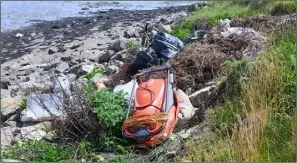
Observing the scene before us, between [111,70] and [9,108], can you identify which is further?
[111,70]

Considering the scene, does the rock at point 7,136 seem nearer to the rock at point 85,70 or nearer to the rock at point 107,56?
the rock at point 85,70

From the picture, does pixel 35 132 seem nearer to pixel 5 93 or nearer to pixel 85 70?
pixel 85 70

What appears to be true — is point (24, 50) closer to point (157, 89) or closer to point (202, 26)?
point (202, 26)

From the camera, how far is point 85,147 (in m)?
5.64

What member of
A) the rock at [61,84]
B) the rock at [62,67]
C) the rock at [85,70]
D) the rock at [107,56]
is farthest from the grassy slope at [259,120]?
the rock at [62,67]

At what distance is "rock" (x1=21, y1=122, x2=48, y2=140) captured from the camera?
6303 millimetres

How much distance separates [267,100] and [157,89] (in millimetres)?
1573

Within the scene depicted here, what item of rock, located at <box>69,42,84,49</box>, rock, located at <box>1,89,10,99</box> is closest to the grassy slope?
rock, located at <box>1,89,10,99</box>

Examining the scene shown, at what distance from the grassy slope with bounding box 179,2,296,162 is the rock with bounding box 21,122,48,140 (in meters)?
2.20

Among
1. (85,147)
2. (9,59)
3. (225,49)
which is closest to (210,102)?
(85,147)

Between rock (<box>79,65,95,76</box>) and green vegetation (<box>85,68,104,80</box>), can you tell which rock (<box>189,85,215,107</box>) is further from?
rock (<box>79,65,95,76</box>)

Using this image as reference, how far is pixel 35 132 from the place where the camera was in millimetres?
6641

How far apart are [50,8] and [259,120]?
92.5 feet

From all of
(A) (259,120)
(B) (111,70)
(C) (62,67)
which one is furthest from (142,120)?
(C) (62,67)
